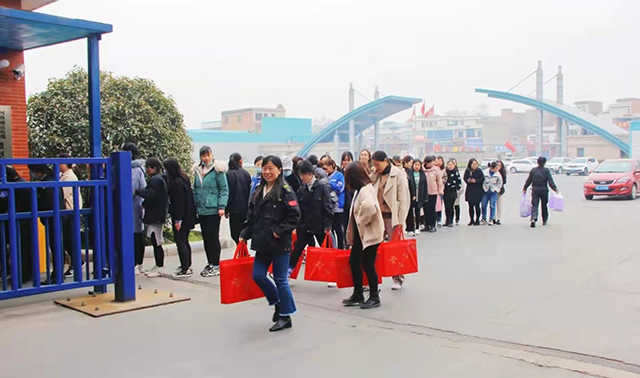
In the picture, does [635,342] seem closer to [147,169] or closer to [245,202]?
[245,202]

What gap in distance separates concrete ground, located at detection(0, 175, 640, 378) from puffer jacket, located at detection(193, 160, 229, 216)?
1.01m

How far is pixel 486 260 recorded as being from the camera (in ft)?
31.6

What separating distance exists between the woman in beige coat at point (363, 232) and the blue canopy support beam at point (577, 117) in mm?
53273

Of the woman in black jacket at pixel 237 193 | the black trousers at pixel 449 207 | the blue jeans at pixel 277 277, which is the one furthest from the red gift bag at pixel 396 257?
the black trousers at pixel 449 207

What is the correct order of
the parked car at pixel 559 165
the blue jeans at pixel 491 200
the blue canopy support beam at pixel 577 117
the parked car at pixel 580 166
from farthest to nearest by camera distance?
the blue canopy support beam at pixel 577 117 → the parked car at pixel 559 165 → the parked car at pixel 580 166 → the blue jeans at pixel 491 200

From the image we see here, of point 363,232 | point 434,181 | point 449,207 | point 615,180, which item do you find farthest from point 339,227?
point 615,180

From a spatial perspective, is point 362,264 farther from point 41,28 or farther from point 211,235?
point 41,28

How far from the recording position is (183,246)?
28.3 ft

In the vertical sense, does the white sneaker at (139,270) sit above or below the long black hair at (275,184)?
below

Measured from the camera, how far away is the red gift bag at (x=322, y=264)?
6.95 m

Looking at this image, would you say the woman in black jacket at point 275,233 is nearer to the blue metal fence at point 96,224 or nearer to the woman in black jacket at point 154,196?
the blue metal fence at point 96,224

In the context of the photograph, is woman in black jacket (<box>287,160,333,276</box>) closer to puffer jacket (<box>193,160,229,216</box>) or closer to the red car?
puffer jacket (<box>193,160,229,216</box>)

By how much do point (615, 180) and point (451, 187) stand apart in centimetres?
1014

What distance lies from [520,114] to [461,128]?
16.6 m
